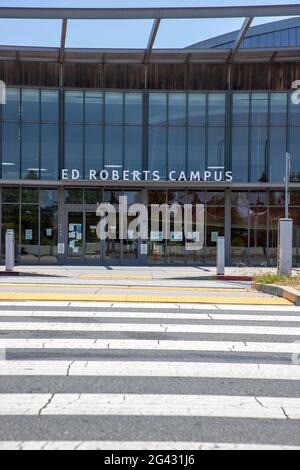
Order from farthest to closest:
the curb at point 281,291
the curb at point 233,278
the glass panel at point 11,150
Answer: the glass panel at point 11,150 → the curb at point 233,278 → the curb at point 281,291

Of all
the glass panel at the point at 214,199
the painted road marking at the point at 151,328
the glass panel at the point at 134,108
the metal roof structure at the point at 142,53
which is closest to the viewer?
the painted road marking at the point at 151,328

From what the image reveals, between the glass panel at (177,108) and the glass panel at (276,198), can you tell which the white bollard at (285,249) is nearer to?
the glass panel at (276,198)

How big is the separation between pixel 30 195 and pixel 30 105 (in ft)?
13.4

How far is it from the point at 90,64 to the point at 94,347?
2149 cm

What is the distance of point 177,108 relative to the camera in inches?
1058

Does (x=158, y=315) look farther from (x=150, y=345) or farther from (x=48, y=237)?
(x=48, y=237)

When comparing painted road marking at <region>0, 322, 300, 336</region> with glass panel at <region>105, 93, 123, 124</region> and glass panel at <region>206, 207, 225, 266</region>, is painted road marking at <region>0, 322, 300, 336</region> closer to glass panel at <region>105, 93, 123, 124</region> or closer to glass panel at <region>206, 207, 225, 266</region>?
glass panel at <region>206, 207, 225, 266</region>

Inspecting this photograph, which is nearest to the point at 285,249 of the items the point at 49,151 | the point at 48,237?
the point at 48,237

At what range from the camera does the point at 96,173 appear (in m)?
26.2

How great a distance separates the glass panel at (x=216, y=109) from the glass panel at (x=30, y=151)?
800 centimetres

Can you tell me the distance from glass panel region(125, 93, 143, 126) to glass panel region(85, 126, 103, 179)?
145 cm

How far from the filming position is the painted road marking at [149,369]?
630 centimetres

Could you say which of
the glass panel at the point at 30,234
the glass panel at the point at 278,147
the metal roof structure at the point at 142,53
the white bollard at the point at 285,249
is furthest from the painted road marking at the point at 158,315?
the glass panel at the point at 278,147

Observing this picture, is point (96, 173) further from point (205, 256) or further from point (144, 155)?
point (205, 256)
